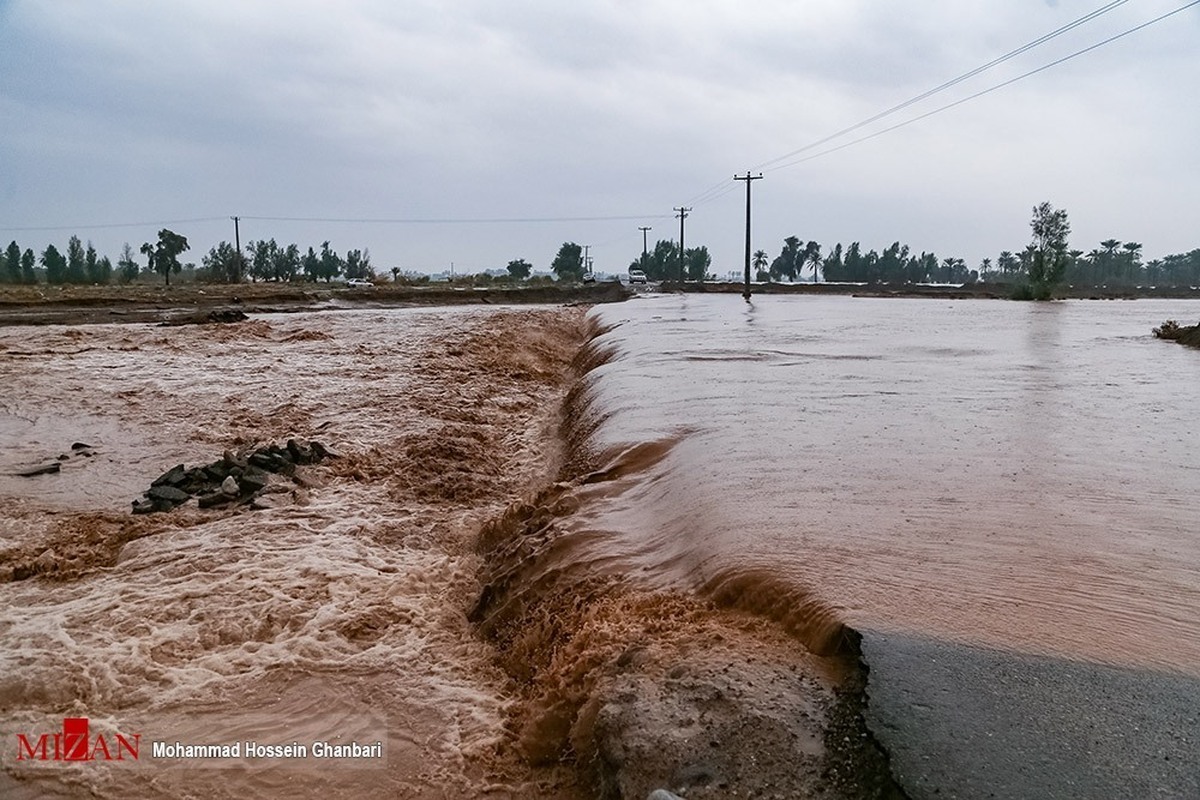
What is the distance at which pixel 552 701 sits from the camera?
372 centimetres

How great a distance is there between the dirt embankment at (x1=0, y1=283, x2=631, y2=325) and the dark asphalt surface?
26.9m

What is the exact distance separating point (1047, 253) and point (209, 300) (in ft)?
143

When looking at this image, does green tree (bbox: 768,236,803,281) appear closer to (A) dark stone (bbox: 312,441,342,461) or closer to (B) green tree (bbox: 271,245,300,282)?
(B) green tree (bbox: 271,245,300,282)

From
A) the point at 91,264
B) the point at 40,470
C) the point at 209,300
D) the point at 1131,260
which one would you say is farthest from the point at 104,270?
the point at 1131,260

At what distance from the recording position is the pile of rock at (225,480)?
7652mm

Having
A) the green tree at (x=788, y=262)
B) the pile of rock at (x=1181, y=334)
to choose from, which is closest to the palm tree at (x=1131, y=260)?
the green tree at (x=788, y=262)

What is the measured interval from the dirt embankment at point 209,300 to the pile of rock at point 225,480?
19.5 m

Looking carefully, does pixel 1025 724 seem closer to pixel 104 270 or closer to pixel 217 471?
pixel 217 471

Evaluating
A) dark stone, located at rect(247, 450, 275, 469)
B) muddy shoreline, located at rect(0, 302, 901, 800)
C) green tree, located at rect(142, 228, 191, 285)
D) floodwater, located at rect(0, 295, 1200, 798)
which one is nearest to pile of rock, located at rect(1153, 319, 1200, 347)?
floodwater, located at rect(0, 295, 1200, 798)

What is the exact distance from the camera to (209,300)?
34.0 metres

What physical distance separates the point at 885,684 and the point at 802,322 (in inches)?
875

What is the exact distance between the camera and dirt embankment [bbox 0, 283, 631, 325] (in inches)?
1047

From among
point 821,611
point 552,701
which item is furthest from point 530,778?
point 821,611

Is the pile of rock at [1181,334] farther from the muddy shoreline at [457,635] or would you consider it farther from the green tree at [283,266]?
the green tree at [283,266]
